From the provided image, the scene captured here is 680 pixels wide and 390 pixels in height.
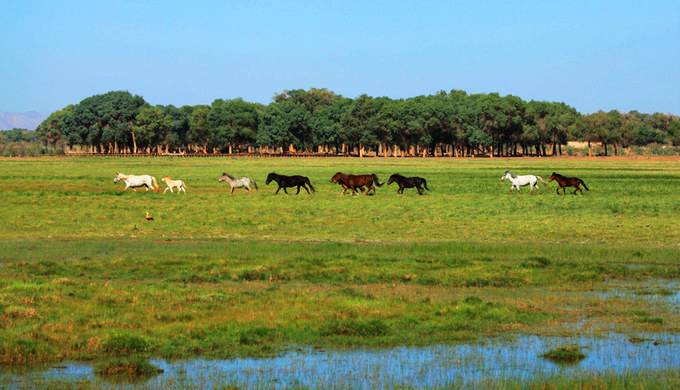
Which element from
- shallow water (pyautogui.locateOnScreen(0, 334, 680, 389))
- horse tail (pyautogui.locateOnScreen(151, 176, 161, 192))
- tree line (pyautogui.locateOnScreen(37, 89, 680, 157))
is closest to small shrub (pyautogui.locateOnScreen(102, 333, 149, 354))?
shallow water (pyautogui.locateOnScreen(0, 334, 680, 389))

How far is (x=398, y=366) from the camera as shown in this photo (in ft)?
41.1

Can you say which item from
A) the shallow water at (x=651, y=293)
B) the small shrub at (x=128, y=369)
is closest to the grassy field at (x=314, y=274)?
the shallow water at (x=651, y=293)

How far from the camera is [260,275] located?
19.9m

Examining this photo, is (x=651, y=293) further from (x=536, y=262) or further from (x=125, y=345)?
(x=125, y=345)

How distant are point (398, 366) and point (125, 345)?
3880 mm

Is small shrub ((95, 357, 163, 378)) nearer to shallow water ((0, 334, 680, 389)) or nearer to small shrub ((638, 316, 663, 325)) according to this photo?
shallow water ((0, 334, 680, 389))

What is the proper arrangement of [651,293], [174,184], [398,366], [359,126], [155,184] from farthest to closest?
[359,126]
[155,184]
[174,184]
[651,293]
[398,366]

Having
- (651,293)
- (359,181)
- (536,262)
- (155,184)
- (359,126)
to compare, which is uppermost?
(359,126)

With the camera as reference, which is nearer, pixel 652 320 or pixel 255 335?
pixel 255 335

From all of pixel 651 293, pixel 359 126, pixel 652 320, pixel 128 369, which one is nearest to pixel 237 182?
pixel 651 293

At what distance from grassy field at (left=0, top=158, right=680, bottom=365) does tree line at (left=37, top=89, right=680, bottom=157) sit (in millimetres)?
116950

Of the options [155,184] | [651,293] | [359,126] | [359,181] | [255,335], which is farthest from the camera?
[359,126]

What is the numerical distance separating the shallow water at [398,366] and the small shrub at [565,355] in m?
0.11

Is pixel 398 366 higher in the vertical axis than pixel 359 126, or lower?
lower
